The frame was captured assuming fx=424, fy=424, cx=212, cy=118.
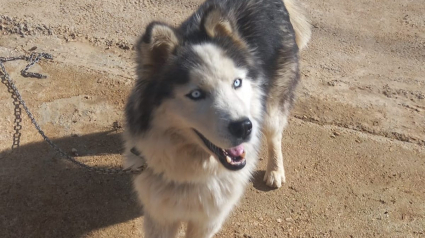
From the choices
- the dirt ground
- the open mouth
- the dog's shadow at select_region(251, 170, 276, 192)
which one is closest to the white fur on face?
the open mouth

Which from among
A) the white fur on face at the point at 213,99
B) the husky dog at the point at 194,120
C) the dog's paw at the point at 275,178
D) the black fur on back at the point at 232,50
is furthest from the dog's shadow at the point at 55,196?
the white fur on face at the point at 213,99

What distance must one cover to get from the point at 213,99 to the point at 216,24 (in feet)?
2.17

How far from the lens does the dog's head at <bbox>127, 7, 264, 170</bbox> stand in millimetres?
2713

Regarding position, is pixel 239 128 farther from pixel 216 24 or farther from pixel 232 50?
pixel 216 24

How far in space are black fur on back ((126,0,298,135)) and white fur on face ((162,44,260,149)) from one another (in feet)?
0.23

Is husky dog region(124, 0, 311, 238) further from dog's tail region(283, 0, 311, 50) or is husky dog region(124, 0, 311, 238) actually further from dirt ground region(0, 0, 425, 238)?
dog's tail region(283, 0, 311, 50)

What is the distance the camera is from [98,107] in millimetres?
5180

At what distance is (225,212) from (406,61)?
15.1ft

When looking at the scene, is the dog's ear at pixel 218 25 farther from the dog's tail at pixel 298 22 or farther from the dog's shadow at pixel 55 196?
the dog's shadow at pixel 55 196

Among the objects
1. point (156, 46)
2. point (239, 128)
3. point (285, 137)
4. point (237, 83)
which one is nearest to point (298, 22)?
point (285, 137)

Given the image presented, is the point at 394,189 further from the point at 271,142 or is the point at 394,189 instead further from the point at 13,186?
the point at 13,186

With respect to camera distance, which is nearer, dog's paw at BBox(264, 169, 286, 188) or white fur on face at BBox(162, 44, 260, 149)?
white fur on face at BBox(162, 44, 260, 149)

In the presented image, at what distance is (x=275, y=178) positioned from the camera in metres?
4.55

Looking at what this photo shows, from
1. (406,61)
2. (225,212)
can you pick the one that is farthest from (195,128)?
(406,61)
